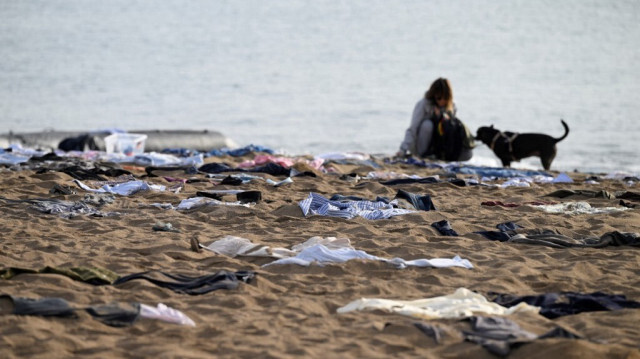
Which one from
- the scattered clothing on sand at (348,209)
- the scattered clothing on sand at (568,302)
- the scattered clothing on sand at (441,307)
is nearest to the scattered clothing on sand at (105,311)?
A: the scattered clothing on sand at (441,307)

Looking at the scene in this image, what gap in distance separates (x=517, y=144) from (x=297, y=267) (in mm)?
8218

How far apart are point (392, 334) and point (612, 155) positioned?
1872 centimetres

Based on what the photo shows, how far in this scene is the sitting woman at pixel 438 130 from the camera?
45.4 feet

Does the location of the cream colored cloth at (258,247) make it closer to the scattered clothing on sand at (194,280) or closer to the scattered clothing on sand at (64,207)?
the scattered clothing on sand at (194,280)

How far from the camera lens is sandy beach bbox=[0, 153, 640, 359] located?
4520 mm

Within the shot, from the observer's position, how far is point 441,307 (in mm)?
5180

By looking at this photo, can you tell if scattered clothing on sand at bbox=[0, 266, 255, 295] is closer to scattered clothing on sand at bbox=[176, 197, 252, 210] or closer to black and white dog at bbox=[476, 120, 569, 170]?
scattered clothing on sand at bbox=[176, 197, 252, 210]

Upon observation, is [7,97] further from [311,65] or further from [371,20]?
[371,20]

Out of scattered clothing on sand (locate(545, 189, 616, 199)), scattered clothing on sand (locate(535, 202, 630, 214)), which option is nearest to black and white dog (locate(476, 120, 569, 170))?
scattered clothing on sand (locate(545, 189, 616, 199))

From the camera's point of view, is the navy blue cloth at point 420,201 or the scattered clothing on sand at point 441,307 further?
the navy blue cloth at point 420,201

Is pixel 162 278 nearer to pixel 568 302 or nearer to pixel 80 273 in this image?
pixel 80 273

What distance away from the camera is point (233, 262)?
627cm

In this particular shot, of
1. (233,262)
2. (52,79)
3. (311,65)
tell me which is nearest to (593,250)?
(233,262)

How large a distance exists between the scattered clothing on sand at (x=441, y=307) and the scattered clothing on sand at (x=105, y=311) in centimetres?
88
